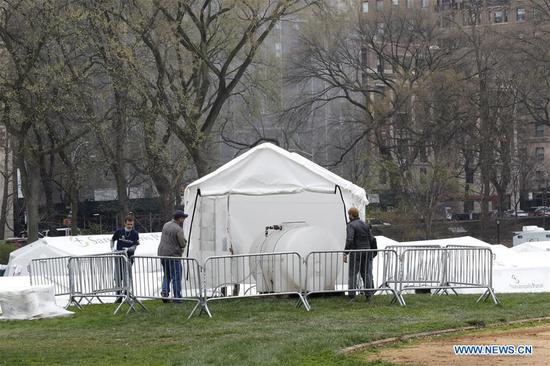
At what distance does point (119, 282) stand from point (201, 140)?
71.0ft

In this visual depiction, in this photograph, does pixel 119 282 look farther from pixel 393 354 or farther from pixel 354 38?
pixel 354 38

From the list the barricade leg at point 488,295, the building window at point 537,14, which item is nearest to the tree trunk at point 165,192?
the barricade leg at point 488,295

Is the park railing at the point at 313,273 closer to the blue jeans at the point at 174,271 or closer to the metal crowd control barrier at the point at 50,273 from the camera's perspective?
the blue jeans at the point at 174,271

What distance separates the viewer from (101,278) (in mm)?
19391

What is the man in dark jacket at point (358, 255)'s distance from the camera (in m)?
18.9

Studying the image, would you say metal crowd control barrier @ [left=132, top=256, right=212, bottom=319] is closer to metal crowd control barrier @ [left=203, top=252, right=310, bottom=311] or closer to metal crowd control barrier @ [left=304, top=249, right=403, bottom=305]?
metal crowd control barrier @ [left=203, top=252, right=310, bottom=311]

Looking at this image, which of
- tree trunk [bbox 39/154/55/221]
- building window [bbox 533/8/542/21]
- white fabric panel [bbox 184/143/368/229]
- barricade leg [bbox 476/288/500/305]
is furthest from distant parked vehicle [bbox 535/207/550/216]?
barricade leg [bbox 476/288/500/305]

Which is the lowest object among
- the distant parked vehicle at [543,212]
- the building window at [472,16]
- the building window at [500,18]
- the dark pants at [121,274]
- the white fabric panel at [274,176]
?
the distant parked vehicle at [543,212]

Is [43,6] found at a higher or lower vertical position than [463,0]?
lower

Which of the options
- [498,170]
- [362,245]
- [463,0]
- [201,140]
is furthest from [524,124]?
[362,245]

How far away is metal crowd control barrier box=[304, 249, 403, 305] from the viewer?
18.8 meters

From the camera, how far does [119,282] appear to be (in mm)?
19234

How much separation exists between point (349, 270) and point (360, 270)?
0.21 metres

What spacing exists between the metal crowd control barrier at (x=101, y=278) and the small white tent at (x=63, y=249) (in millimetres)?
11193
